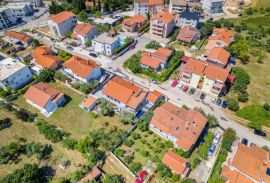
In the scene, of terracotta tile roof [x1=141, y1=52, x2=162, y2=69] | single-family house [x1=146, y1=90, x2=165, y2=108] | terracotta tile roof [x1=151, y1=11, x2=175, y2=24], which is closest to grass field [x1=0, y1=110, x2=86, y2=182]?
single-family house [x1=146, y1=90, x2=165, y2=108]

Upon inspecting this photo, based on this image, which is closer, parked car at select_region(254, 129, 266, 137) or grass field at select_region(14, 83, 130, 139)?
grass field at select_region(14, 83, 130, 139)

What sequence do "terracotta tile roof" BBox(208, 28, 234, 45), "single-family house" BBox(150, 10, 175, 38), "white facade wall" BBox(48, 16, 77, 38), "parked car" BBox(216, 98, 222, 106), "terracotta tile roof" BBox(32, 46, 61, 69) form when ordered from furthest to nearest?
"single-family house" BBox(150, 10, 175, 38), "white facade wall" BBox(48, 16, 77, 38), "terracotta tile roof" BBox(208, 28, 234, 45), "terracotta tile roof" BBox(32, 46, 61, 69), "parked car" BBox(216, 98, 222, 106)

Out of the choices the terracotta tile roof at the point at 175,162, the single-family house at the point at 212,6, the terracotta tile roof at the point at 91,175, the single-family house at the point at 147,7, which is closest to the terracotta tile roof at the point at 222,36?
the single-family house at the point at 212,6

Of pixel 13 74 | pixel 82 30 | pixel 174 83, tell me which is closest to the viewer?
pixel 13 74

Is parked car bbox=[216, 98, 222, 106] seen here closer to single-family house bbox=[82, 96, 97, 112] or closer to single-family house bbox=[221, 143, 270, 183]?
single-family house bbox=[221, 143, 270, 183]

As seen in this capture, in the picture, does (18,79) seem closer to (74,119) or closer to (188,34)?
(74,119)

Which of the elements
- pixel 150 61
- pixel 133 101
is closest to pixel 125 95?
pixel 133 101
